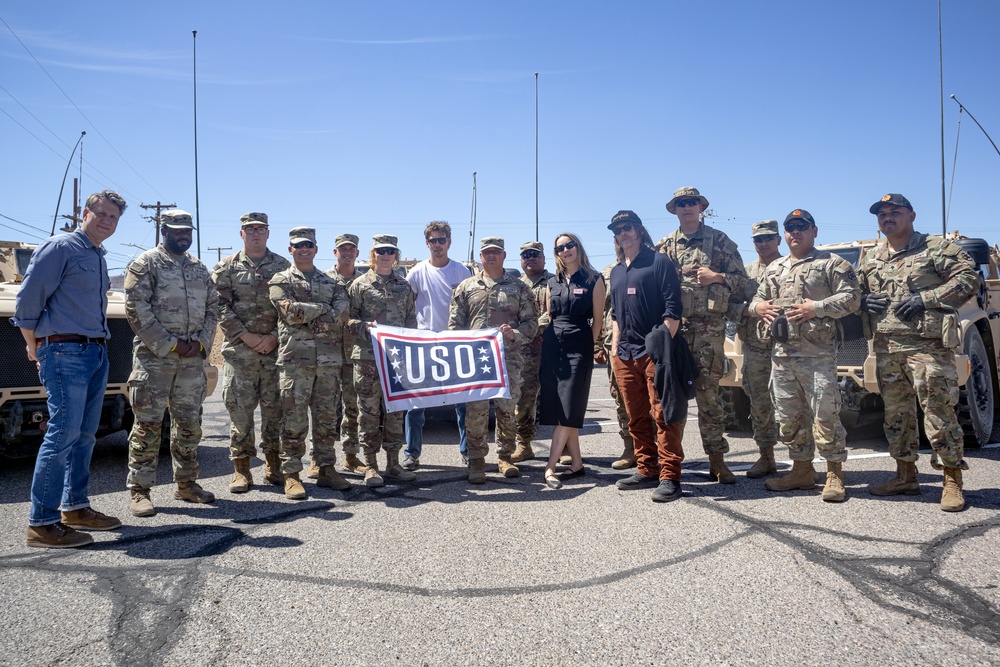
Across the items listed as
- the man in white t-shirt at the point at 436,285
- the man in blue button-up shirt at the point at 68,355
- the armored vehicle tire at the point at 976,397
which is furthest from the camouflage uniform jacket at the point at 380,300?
the armored vehicle tire at the point at 976,397

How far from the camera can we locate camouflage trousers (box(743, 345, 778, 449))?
5863 millimetres

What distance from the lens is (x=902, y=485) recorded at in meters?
5.05

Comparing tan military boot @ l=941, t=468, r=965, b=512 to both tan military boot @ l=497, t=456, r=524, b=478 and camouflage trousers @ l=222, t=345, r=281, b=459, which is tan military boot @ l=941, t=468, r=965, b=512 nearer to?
tan military boot @ l=497, t=456, r=524, b=478

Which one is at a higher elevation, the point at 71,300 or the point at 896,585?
the point at 71,300

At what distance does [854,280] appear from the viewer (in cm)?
509

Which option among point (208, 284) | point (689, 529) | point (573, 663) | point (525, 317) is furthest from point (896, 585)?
point (208, 284)

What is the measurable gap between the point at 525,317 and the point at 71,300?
3573 mm

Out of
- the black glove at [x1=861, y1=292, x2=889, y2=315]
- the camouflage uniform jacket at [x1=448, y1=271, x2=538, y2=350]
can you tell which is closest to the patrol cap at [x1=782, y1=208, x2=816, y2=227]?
the black glove at [x1=861, y1=292, x2=889, y2=315]

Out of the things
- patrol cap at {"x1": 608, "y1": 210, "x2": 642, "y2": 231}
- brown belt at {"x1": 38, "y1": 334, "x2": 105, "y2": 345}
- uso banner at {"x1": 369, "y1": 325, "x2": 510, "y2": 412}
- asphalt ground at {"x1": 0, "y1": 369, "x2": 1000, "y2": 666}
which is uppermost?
patrol cap at {"x1": 608, "y1": 210, "x2": 642, "y2": 231}

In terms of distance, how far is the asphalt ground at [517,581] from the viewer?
2691mm

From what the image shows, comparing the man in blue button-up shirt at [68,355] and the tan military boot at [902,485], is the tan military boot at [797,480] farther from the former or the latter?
the man in blue button-up shirt at [68,355]

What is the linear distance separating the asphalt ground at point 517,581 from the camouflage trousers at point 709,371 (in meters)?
0.52

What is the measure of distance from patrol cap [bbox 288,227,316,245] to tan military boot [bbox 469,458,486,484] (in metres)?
2.36

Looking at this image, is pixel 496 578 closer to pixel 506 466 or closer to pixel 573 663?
pixel 573 663
